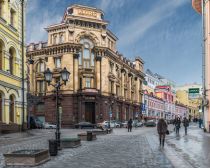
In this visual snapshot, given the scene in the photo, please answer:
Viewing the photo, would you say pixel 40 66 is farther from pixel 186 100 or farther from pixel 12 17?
pixel 186 100

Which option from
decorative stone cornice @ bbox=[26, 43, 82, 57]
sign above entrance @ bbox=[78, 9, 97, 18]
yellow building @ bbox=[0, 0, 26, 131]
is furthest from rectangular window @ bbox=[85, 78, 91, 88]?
yellow building @ bbox=[0, 0, 26, 131]

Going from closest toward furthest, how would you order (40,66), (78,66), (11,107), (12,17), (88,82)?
(11,107) → (12,17) → (78,66) → (88,82) → (40,66)

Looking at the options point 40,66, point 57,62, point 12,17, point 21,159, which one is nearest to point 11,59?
point 12,17

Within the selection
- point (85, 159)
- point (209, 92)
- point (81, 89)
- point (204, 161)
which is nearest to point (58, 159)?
point (85, 159)

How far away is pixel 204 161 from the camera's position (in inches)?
555

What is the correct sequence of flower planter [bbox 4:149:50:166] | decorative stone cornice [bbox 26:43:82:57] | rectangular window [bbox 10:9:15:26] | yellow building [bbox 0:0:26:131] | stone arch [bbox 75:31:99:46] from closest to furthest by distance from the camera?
flower planter [bbox 4:149:50:166], yellow building [bbox 0:0:26:131], rectangular window [bbox 10:9:15:26], decorative stone cornice [bbox 26:43:82:57], stone arch [bbox 75:31:99:46]

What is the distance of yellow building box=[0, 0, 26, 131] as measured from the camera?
3122cm

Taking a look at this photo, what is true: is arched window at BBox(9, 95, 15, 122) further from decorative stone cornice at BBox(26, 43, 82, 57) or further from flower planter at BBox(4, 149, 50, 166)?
decorative stone cornice at BBox(26, 43, 82, 57)

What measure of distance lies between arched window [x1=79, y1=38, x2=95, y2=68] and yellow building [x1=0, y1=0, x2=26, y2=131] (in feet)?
112

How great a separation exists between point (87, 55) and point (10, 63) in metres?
37.2

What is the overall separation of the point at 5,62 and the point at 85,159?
18762 mm

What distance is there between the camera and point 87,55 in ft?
231

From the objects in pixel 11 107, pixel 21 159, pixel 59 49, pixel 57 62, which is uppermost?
pixel 59 49

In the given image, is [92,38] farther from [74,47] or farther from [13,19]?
[13,19]
